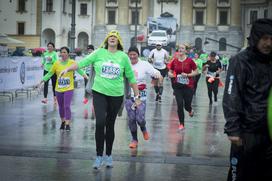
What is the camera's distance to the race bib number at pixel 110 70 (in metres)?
7.91

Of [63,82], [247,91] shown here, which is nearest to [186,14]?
[63,82]

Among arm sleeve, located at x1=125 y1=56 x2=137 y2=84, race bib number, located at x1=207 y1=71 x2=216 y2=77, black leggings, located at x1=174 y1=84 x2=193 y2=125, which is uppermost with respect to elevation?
arm sleeve, located at x1=125 y1=56 x2=137 y2=84

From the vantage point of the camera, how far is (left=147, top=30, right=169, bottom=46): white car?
67.1 m

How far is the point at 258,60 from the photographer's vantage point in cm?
488

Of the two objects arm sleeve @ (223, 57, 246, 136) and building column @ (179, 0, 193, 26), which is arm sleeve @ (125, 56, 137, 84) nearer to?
arm sleeve @ (223, 57, 246, 136)

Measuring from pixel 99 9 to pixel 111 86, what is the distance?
261 ft

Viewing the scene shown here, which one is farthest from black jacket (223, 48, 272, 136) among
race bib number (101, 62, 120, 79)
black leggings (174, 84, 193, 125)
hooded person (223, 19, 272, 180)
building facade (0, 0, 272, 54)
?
building facade (0, 0, 272, 54)

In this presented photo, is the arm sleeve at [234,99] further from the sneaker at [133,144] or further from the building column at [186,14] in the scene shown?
the building column at [186,14]

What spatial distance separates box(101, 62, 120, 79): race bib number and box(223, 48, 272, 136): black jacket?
320 cm

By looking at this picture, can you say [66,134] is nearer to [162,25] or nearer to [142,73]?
[142,73]

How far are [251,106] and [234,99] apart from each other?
151mm

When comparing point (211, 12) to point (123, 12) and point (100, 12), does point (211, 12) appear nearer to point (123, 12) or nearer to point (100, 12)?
point (123, 12)

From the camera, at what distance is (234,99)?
486cm

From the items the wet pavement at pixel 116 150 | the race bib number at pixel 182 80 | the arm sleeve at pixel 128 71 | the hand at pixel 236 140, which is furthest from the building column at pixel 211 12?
the hand at pixel 236 140
